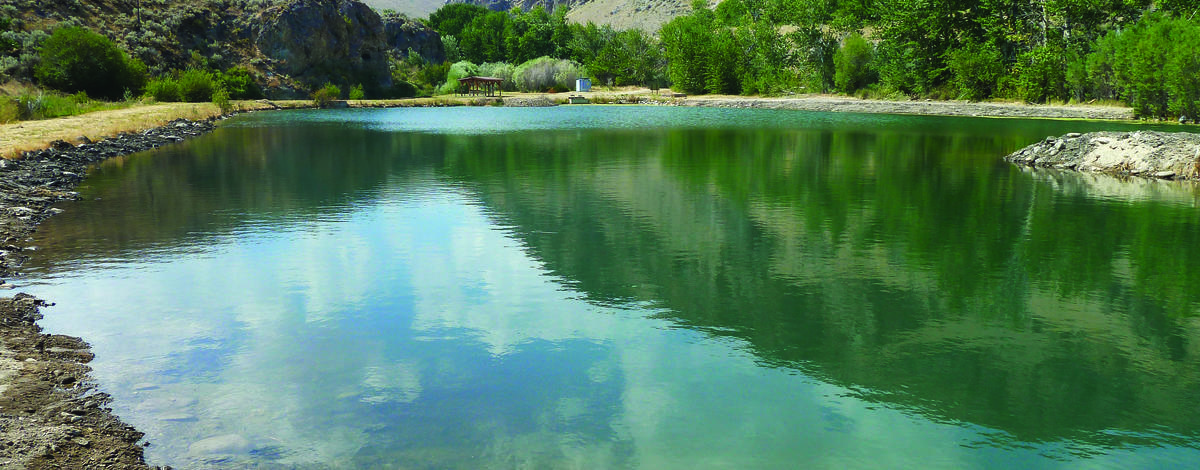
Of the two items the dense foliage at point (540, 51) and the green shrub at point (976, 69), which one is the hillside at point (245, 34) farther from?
the green shrub at point (976, 69)

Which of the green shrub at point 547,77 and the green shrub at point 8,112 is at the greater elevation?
the green shrub at point 547,77

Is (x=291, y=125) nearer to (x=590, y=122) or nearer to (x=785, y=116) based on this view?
(x=590, y=122)

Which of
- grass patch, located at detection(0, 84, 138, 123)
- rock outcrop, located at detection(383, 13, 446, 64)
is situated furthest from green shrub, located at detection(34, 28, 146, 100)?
rock outcrop, located at detection(383, 13, 446, 64)

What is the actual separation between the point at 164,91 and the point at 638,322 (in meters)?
67.1

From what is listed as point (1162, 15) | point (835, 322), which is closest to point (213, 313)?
point (835, 322)

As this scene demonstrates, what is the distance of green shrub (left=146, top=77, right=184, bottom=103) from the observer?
65.5m

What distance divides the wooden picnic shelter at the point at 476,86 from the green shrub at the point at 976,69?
53028mm

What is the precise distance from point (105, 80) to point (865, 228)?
211ft

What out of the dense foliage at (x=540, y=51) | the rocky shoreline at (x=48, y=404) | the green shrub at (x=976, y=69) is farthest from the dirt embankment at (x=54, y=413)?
the dense foliage at (x=540, y=51)

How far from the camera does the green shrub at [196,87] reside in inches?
2692

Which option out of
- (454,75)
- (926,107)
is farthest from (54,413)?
(454,75)

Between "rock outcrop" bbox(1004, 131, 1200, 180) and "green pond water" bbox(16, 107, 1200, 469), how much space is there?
3.06 metres

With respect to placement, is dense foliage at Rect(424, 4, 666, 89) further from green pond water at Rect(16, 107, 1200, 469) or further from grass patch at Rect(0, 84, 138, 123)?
green pond water at Rect(16, 107, 1200, 469)

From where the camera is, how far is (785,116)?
62.3 meters
